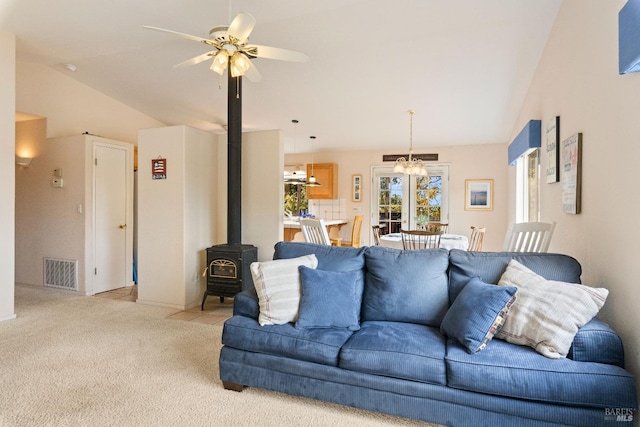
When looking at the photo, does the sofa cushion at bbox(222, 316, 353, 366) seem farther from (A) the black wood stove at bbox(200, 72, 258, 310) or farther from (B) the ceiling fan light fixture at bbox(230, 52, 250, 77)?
(B) the ceiling fan light fixture at bbox(230, 52, 250, 77)

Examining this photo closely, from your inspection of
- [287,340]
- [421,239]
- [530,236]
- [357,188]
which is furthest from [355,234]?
[287,340]

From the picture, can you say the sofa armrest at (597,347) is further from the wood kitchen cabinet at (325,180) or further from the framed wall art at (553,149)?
the wood kitchen cabinet at (325,180)

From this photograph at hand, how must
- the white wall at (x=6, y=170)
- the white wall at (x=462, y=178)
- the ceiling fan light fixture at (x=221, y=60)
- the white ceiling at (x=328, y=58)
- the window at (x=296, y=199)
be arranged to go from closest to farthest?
the ceiling fan light fixture at (x=221, y=60)
the white ceiling at (x=328, y=58)
the white wall at (x=6, y=170)
the white wall at (x=462, y=178)
the window at (x=296, y=199)

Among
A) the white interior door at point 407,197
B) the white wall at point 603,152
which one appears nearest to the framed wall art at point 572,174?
the white wall at point 603,152

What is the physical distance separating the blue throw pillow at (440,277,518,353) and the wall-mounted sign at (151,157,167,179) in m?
3.70

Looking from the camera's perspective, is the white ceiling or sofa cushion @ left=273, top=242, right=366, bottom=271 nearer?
sofa cushion @ left=273, top=242, right=366, bottom=271

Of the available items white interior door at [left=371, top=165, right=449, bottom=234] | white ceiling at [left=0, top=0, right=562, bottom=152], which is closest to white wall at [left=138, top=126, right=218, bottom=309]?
white ceiling at [left=0, top=0, right=562, bottom=152]

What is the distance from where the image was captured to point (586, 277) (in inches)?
104

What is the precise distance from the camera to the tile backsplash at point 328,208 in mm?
8164

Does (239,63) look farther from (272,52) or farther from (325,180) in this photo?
(325,180)

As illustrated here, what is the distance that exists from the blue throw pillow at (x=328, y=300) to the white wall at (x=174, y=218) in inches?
95.3

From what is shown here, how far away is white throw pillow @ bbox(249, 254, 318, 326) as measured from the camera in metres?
2.50

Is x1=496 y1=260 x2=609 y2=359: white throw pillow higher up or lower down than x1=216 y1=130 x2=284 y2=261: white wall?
lower down

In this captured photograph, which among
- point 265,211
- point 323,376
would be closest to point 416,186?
point 265,211
